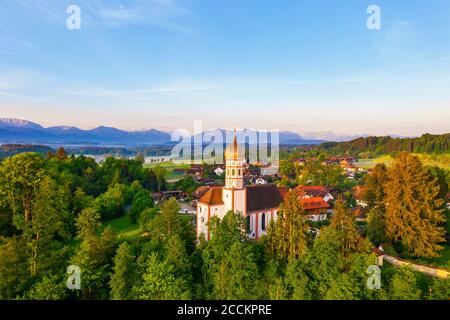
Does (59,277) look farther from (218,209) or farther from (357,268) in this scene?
(357,268)

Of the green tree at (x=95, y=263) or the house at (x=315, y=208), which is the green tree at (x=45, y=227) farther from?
the house at (x=315, y=208)

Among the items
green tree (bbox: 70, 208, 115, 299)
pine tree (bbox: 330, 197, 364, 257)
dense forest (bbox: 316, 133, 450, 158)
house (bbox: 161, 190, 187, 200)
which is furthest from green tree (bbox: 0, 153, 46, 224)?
dense forest (bbox: 316, 133, 450, 158)

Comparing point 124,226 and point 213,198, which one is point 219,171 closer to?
point 124,226

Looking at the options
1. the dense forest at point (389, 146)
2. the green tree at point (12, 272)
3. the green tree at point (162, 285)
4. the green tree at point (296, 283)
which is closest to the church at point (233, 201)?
the green tree at point (162, 285)

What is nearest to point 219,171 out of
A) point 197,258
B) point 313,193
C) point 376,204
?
point 313,193

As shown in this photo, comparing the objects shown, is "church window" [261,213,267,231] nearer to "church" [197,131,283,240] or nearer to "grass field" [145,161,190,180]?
"church" [197,131,283,240]

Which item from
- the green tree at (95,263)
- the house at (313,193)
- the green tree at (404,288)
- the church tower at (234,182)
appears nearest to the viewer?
the green tree at (404,288)

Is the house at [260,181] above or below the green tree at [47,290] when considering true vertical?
below
